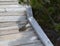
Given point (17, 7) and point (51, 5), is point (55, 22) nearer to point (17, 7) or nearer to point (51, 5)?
point (51, 5)

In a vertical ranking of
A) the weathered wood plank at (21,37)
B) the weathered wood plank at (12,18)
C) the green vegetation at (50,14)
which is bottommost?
the weathered wood plank at (21,37)

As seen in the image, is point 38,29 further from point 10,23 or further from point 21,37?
point 10,23

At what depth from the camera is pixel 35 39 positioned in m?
2.46

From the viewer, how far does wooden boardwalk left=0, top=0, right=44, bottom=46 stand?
2.37 m

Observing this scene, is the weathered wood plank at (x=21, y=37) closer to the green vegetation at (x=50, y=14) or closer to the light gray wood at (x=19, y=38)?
the light gray wood at (x=19, y=38)

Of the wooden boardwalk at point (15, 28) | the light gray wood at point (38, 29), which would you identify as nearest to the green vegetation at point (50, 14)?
the light gray wood at point (38, 29)

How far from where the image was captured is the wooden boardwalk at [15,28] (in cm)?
237

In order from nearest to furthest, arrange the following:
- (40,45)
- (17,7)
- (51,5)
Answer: (40,45)
(51,5)
(17,7)

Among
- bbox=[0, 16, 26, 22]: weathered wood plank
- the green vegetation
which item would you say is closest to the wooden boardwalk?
bbox=[0, 16, 26, 22]: weathered wood plank

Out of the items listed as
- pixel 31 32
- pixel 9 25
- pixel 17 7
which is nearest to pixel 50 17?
pixel 31 32

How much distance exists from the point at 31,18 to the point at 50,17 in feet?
1.21

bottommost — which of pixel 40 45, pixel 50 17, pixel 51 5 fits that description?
pixel 40 45

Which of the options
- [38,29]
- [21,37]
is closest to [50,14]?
[38,29]

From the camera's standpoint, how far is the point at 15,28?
268 centimetres
